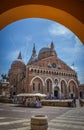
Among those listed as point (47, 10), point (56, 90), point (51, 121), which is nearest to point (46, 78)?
point (56, 90)

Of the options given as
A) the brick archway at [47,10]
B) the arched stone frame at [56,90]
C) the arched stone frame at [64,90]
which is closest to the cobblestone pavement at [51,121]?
the brick archway at [47,10]

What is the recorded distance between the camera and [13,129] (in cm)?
648

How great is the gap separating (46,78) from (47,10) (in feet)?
132

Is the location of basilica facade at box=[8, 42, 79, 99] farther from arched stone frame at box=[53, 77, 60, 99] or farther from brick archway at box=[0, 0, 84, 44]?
brick archway at box=[0, 0, 84, 44]

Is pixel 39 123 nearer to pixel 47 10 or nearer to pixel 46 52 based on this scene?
pixel 47 10

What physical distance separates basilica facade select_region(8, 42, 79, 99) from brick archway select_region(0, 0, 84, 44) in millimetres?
37529

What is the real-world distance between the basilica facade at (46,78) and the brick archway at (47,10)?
37529 mm

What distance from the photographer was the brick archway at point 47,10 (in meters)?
2.29

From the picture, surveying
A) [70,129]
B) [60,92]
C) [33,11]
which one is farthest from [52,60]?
[33,11]

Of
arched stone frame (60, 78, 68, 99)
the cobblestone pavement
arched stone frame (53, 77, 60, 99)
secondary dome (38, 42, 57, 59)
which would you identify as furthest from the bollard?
secondary dome (38, 42, 57, 59)

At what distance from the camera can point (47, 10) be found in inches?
99.2

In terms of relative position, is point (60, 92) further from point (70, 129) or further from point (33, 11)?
point (33, 11)

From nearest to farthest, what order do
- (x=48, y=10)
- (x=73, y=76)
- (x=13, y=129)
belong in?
(x=48, y=10), (x=13, y=129), (x=73, y=76)

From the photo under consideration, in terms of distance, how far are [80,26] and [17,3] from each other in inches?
41.9
